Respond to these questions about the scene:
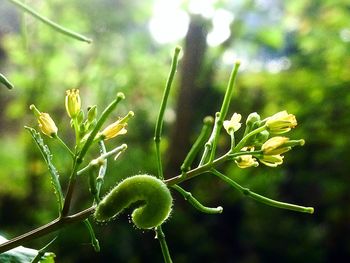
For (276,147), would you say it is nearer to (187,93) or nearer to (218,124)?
(218,124)

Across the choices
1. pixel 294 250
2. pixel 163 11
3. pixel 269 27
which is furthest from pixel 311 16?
pixel 294 250

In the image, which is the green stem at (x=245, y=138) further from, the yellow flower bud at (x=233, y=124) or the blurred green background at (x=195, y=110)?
the blurred green background at (x=195, y=110)

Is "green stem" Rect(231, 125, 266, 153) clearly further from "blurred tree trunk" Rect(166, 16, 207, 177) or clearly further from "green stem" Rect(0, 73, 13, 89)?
"blurred tree trunk" Rect(166, 16, 207, 177)

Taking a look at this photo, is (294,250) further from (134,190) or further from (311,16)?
(134,190)

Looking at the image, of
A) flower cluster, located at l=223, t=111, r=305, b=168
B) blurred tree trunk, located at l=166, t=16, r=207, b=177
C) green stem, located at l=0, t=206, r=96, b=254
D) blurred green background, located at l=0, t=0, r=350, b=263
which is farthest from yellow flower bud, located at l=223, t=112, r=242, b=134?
A: blurred tree trunk, located at l=166, t=16, r=207, b=177

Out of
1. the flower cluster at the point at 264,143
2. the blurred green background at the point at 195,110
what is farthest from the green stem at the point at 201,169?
the blurred green background at the point at 195,110
